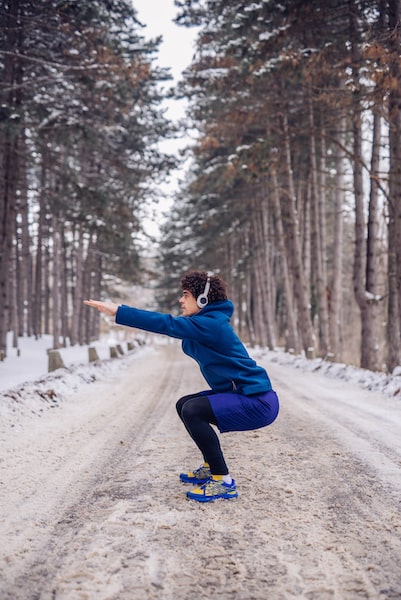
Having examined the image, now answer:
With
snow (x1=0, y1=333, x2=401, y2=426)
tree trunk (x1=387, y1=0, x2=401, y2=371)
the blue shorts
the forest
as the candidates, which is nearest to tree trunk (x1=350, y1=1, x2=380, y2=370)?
the forest

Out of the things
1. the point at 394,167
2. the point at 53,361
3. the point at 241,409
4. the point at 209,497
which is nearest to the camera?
the point at 209,497

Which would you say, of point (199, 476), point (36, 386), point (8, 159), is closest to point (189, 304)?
point (199, 476)

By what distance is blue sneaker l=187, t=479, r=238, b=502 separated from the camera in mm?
3434

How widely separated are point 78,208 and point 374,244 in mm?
9245

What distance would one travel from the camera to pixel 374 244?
1163cm

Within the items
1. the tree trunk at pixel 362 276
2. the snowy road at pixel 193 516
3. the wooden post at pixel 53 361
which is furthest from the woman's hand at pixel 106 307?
the tree trunk at pixel 362 276

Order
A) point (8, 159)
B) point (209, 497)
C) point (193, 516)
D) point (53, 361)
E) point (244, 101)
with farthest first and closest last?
point (244, 101) → point (8, 159) → point (53, 361) → point (209, 497) → point (193, 516)

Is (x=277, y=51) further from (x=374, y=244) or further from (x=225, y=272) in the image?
(x=225, y=272)

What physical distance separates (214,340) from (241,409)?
1.90ft

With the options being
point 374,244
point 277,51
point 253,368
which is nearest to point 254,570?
point 253,368

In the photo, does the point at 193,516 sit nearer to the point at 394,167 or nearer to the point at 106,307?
the point at 106,307

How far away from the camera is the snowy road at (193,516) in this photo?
231 centimetres

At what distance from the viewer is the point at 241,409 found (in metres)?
3.57

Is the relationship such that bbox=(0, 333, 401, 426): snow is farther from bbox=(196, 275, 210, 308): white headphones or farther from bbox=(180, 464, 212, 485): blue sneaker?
bbox=(196, 275, 210, 308): white headphones
